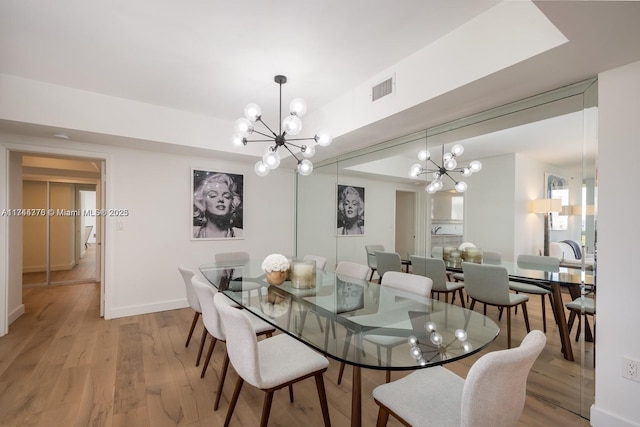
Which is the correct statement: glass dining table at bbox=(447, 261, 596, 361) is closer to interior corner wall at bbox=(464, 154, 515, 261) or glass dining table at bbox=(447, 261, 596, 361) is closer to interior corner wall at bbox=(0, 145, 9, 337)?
interior corner wall at bbox=(464, 154, 515, 261)

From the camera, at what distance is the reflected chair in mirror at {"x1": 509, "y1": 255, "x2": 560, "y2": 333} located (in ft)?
7.25

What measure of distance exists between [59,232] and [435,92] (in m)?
7.42

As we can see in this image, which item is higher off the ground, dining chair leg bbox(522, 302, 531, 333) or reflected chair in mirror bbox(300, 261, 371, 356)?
reflected chair in mirror bbox(300, 261, 371, 356)

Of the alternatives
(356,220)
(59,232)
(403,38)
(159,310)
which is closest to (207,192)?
(159,310)

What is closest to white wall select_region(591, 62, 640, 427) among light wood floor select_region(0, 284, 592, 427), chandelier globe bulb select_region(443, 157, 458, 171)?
light wood floor select_region(0, 284, 592, 427)

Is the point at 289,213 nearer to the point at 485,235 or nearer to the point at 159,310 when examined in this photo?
the point at 159,310

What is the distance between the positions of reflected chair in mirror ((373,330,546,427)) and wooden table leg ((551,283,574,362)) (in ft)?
4.55

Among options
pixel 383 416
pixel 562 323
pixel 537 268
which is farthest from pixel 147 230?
pixel 562 323

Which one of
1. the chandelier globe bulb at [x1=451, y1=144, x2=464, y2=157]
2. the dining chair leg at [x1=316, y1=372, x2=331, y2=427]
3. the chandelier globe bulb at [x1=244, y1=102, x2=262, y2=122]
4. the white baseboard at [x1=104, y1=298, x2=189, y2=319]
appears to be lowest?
the white baseboard at [x1=104, y1=298, x2=189, y2=319]

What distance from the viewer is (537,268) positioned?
228 centimetres

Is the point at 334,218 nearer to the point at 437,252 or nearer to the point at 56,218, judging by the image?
the point at 437,252

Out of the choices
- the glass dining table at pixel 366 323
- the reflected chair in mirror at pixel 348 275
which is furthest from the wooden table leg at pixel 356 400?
the reflected chair in mirror at pixel 348 275

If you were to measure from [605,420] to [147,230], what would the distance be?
15.4 ft

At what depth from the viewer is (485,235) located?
2.61 metres
